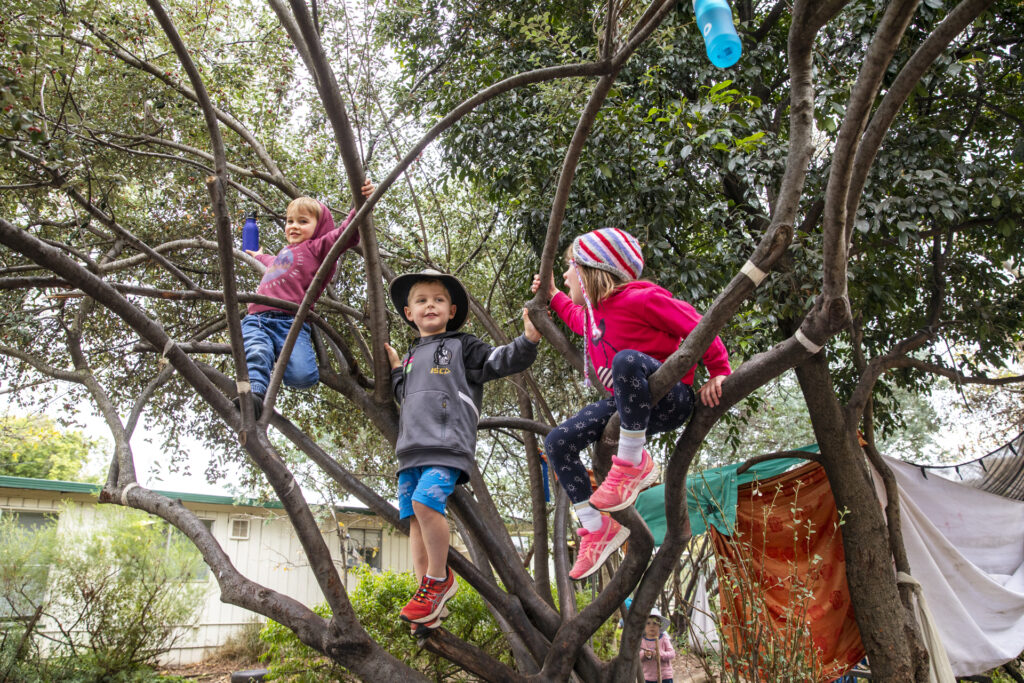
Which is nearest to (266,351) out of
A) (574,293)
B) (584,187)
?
(574,293)

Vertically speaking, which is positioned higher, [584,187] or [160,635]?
[584,187]

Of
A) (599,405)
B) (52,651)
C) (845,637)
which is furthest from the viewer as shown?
(52,651)

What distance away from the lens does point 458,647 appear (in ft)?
9.77

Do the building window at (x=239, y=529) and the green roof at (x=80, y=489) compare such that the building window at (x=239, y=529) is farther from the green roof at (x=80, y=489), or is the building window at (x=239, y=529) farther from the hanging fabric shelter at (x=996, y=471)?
the hanging fabric shelter at (x=996, y=471)

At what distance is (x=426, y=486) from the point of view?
2.74 meters

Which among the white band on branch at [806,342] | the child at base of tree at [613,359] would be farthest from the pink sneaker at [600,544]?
the white band on branch at [806,342]

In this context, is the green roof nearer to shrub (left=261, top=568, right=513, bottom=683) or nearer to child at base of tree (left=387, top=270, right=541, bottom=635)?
shrub (left=261, top=568, right=513, bottom=683)

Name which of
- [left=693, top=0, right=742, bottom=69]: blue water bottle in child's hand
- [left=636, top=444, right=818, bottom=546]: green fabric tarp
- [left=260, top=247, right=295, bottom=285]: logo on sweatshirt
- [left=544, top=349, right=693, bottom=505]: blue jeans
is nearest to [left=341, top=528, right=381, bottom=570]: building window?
[left=636, top=444, right=818, bottom=546]: green fabric tarp

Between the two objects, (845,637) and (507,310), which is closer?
(845,637)

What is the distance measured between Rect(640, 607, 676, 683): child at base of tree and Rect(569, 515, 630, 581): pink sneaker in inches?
153

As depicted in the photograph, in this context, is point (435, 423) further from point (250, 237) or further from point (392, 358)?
point (250, 237)

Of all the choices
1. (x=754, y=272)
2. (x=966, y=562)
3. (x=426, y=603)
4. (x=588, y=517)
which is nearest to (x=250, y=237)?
(x=426, y=603)

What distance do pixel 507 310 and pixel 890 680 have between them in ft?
13.8

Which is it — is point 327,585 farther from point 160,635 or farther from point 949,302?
point 160,635
